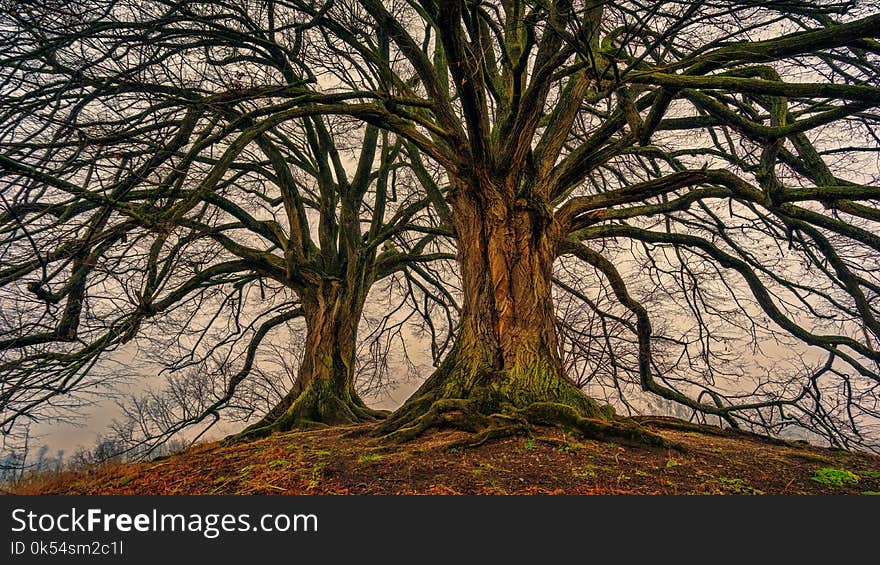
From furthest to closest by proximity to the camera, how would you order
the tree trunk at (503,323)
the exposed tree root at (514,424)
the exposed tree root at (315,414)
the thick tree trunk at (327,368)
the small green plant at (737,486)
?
the thick tree trunk at (327,368), the exposed tree root at (315,414), the tree trunk at (503,323), the exposed tree root at (514,424), the small green plant at (737,486)

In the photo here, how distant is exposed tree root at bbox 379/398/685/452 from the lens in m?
3.99

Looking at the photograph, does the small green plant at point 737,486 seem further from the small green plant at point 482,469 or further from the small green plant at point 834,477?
the small green plant at point 482,469

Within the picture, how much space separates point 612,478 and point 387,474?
1.56 metres

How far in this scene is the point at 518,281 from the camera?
5.19 metres

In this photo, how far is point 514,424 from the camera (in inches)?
162

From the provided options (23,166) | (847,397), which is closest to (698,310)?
(847,397)

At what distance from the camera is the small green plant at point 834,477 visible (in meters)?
3.25

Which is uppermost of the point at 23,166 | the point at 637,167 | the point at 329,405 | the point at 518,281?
the point at 637,167

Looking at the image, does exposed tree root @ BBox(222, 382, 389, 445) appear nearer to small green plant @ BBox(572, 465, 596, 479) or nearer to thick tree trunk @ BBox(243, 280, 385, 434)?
thick tree trunk @ BBox(243, 280, 385, 434)

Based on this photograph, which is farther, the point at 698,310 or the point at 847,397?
the point at 698,310

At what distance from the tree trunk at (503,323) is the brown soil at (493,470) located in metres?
0.55

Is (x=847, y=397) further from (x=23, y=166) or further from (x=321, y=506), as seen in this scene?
(x=23, y=166)

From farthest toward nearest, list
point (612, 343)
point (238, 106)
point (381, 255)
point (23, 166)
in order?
point (381, 255), point (612, 343), point (238, 106), point (23, 166)

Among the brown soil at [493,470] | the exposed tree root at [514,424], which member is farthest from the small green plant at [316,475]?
the exposed tree root at [514,424]
